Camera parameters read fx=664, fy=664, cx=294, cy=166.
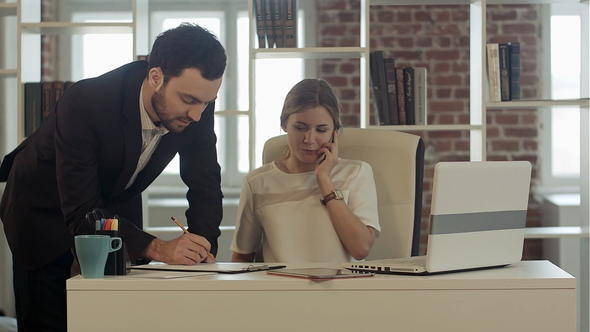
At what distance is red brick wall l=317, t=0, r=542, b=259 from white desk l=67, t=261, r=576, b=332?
2603 mm

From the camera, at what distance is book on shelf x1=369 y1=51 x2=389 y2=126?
2.80 m

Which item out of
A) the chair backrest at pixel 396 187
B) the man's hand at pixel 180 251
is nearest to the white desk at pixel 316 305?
the man's hand at pixel 180 251

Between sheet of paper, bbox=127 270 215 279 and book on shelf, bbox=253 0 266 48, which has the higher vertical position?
book on shelf, bbox=253 0 266 48

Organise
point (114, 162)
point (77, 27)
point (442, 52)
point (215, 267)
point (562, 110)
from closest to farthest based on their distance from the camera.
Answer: point (215, 267), point (114, 162), point (77, 27), point (442, 52), point (562, 110)

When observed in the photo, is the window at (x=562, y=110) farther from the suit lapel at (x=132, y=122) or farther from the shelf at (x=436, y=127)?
the suit lapel at (x=132, y=122)

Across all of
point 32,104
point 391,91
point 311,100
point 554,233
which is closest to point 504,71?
point 391,91

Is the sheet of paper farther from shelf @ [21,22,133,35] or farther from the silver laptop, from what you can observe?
shelf @ [21,22,133,35]

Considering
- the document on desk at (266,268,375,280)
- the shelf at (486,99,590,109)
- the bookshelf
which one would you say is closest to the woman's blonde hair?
the bookshelf

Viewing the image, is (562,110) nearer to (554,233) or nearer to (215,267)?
(554,233)

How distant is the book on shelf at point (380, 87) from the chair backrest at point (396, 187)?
0.66 meters

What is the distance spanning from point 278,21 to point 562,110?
6.55 ft

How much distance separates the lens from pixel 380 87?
281cm

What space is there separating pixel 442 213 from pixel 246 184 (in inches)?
37.0

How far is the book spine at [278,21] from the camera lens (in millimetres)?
2811
